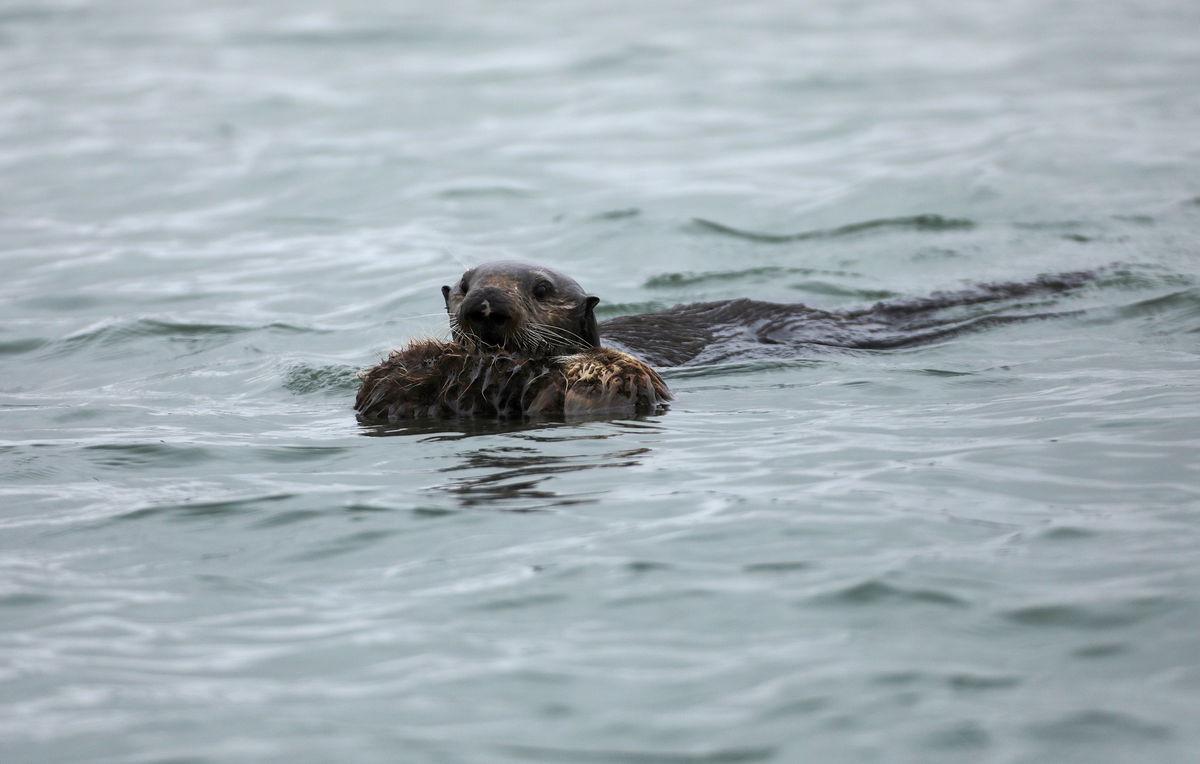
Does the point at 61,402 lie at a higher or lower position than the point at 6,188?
lower

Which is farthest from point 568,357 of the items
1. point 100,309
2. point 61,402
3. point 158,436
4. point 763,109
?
point 763,109

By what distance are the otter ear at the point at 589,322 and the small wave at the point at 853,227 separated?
16.7 ft

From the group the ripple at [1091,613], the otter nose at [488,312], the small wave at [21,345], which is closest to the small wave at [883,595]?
the ripple at [1091,613]

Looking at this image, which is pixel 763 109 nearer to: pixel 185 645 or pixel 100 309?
pixel 100 309

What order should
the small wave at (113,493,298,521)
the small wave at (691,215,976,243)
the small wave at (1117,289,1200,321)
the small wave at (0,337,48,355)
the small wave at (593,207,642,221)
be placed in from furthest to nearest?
the small wave at (593,207,642,221) < the small wave at (691,215,976,243) < the small wave at (0,337,48,355) < the small wave at (1117,289,1200,321) < the small wave at (113,493,298,521)

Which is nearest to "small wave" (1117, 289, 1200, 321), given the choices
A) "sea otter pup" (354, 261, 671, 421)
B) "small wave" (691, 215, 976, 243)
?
"small wave" (691, 215, 976, 243)

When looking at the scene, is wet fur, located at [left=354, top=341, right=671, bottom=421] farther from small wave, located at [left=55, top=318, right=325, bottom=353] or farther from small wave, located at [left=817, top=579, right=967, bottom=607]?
small wave, located at [left=55, top=318, right=325, bottom=353]

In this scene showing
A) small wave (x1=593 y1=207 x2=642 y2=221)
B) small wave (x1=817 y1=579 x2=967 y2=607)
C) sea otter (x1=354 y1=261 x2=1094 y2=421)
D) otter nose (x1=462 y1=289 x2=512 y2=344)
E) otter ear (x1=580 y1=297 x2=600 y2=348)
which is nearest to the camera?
small wave (x1=817 y1=579 x2=967 y2=607)

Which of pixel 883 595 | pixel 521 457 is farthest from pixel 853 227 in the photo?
pixel 883 595

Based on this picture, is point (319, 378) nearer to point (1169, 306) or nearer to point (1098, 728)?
point (1169, 306)

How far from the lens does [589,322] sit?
629 cm

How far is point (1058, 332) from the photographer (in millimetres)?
7918

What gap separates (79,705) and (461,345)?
289 cm

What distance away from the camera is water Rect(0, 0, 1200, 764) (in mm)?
3330
